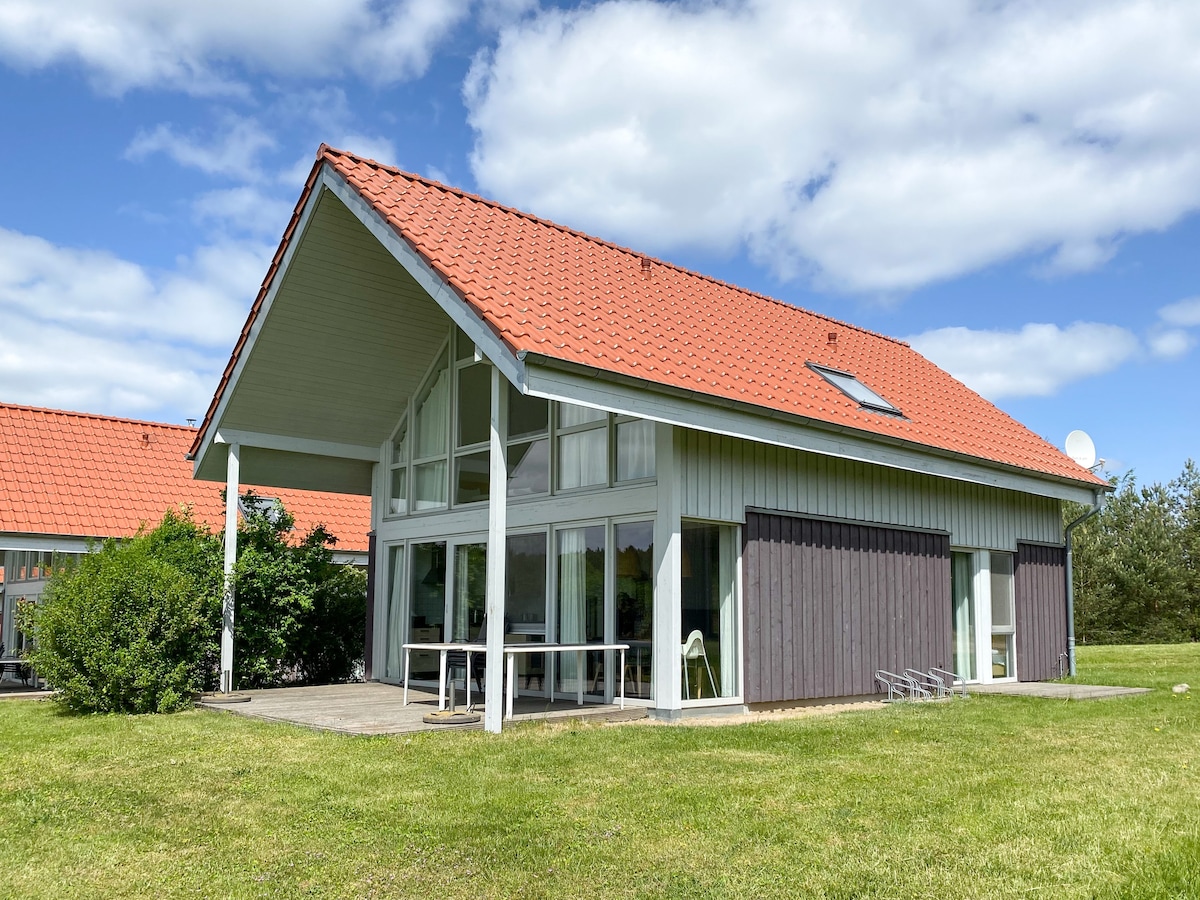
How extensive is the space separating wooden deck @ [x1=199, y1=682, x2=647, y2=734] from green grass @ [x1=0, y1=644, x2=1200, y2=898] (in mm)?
429

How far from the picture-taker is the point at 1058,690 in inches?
504

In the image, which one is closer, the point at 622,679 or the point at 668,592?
the point at 668,592

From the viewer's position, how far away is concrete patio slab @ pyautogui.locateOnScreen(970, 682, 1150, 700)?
12148 mm

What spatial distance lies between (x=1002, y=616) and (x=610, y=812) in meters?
10.2

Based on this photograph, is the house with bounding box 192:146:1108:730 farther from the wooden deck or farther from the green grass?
the green grass

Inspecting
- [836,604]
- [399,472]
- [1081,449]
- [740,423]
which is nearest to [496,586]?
[740,423]

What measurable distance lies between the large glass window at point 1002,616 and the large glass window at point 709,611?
5439 millimetres

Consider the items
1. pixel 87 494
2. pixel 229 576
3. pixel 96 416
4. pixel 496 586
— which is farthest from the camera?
pixel 96 416

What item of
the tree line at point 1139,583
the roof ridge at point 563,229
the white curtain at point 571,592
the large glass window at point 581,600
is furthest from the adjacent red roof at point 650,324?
Answer: the tree line at point 1139,583

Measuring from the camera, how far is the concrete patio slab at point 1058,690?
12.1 meters

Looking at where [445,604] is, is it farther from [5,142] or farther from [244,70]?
[5,142]

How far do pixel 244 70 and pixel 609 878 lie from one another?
10975mm

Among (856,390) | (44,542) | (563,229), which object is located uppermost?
(563,229)

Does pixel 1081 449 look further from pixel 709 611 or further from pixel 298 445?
pixel 298 445
